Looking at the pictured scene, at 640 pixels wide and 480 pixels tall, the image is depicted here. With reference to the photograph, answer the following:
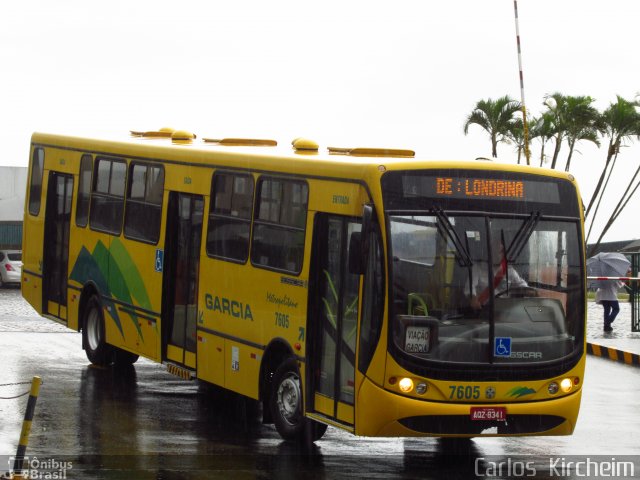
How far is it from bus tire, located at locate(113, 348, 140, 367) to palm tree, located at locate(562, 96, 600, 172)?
84.7ft

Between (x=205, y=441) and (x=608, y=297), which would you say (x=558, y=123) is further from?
(x=205, y=441)

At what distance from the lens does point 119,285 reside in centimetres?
1697

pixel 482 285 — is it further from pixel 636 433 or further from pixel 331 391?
pixel 636 433

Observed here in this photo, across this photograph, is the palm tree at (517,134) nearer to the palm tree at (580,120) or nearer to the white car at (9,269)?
the palm tree at (580,120)

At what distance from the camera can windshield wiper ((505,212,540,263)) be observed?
11.5 m

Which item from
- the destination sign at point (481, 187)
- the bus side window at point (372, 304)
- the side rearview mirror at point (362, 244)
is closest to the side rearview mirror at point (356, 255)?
the side rearview mirror at point (362, 244)

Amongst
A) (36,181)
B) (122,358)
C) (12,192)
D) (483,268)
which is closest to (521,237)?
(483,268)

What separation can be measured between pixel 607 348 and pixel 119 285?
10022 millimetres

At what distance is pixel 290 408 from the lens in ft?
41.8

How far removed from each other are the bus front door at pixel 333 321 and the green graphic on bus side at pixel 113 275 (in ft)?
14.1

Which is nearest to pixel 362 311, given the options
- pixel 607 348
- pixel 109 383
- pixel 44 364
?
pixel 109 383

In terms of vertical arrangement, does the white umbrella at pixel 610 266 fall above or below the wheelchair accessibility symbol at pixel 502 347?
above

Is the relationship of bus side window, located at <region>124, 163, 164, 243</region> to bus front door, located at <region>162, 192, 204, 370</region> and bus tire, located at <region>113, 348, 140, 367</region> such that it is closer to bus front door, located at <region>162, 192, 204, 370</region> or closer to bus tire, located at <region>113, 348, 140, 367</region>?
bus front door, located at <region>162, 192, 204, 370</region>

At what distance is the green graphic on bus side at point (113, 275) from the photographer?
1638 cm
